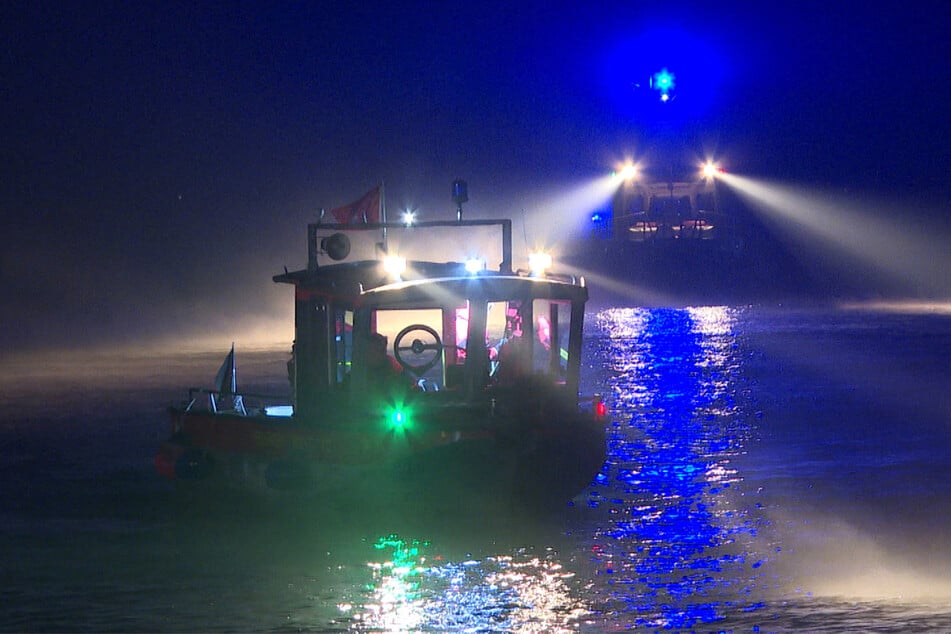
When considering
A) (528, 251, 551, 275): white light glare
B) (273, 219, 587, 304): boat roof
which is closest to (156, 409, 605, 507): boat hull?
(273, 219, 587, 304): boat roof

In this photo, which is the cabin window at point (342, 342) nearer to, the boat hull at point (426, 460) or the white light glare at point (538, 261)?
the boat hull at point (426, 460)

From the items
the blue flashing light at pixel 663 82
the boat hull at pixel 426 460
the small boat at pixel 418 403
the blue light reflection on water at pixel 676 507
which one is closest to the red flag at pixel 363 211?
the small boat at pixel 418 403

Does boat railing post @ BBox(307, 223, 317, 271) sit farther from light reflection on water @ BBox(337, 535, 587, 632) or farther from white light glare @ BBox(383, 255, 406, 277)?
light reflection on water @ BBox(337, 535, 587, 632)

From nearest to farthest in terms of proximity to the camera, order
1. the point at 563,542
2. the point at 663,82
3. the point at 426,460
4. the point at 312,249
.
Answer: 1. the point at 563,542
2. the point at 426,460
3. the point at 312,249
4. the point at 663,82

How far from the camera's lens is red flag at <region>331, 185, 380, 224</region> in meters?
18.3

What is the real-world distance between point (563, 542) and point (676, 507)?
99.4 inches

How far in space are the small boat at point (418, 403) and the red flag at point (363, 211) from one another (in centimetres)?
5

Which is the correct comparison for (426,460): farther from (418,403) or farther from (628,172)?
(628,172)

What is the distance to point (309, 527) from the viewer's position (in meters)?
16.4

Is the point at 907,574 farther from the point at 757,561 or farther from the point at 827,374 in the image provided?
the point at 827,374

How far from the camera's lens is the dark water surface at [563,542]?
11.8m

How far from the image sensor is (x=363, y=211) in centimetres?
1842

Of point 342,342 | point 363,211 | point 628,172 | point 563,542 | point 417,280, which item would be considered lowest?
point 563,542

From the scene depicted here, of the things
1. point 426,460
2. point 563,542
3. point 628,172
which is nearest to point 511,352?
point 426,460
